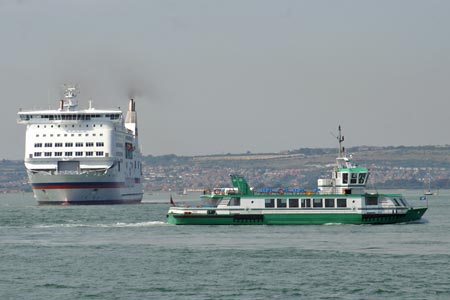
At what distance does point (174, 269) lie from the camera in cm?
5069

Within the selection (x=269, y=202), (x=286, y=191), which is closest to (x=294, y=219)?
(x=269, y=202)

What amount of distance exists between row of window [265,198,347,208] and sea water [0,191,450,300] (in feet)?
6.23

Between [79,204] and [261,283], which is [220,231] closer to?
[261,283]

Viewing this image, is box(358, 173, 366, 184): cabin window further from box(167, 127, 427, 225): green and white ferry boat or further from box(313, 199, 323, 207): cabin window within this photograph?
box(313, 199, 323, 207): cabin window

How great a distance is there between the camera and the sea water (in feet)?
144

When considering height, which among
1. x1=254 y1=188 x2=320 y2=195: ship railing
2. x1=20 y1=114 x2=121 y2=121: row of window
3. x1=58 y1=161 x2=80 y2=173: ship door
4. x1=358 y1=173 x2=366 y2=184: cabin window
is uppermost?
x1=20 y1=114 x2=121 y2=121: row of window

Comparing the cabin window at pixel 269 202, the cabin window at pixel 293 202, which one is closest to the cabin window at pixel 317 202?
the cabin window at pixel 293 202

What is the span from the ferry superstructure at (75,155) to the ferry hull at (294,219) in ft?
185

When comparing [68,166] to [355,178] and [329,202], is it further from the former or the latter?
[355,178]

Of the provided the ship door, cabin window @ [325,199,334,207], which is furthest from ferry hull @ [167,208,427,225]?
the ship door

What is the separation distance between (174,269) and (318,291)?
31.3 ft

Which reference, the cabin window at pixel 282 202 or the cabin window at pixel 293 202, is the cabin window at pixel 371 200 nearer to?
the cabin window at pixel 293 202

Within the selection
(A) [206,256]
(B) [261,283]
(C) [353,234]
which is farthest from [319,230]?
(B) [261,283]

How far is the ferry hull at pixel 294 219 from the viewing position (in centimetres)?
7706
